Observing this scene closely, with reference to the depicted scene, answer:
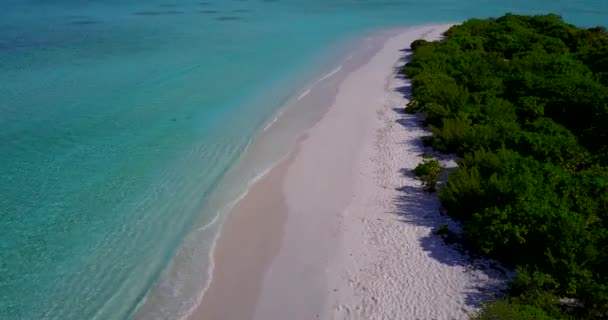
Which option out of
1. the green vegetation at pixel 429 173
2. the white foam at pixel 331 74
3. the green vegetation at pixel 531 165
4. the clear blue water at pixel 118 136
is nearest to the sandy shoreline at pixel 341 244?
the green vegetation at pixel 429 173

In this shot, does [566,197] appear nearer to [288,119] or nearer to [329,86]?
[288,119]

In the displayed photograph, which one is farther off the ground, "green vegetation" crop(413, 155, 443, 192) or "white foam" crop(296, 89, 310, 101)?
"white foam" crop(296, 89, 310, 101)

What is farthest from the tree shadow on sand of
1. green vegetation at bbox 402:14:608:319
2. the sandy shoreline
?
green vegetation at bbox 402:14:608:319

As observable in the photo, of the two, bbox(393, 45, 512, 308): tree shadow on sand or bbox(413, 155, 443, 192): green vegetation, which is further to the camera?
bbox(413, 155, 443, 192): green vegetation

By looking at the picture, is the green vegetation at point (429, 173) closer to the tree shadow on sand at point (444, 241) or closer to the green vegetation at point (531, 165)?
the tree shadow on sand at point (444, 241)

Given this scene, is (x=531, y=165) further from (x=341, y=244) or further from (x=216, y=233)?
(x=216, y=233)

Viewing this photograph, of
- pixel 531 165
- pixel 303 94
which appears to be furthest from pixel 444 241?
pixel 303 94

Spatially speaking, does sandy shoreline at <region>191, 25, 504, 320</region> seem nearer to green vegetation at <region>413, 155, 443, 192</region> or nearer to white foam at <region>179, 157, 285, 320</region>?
white foam at <region>179, 157, 285, 320</region>
